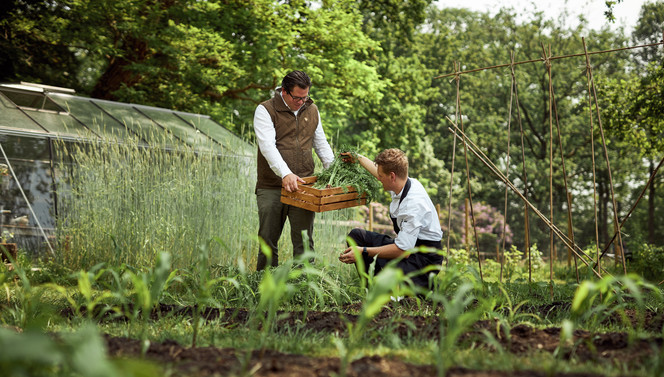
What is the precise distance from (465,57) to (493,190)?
526 cm

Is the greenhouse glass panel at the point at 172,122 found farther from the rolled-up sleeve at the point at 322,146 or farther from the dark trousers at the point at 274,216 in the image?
the dark trousers at the point at 274,216

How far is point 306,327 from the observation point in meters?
2.64

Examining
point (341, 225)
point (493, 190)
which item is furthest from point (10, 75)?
point (493, 190)

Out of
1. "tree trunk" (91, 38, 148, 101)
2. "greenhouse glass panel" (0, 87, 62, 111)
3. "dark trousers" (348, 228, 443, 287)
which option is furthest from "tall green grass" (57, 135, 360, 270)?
"tree trunk" (91, 38, 148, 101)

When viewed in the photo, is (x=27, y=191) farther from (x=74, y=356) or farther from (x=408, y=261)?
(x=74, y=356)

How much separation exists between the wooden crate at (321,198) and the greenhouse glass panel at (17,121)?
439 cm

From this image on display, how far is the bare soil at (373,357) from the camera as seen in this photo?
1.67 metres

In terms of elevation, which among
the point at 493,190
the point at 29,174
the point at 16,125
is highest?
the point at 16,125

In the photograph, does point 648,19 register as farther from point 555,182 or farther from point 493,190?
point 493,190

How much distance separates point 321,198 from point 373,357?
1687 mm

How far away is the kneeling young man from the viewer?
3.51m

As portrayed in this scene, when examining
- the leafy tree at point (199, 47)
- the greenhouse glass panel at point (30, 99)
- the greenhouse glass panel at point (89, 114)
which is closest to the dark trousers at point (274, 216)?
the greenhouse glass panel at point (89, 114)

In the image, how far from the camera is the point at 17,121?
6.69 m

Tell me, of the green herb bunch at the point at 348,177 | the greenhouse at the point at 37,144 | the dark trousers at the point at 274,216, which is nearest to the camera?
the green herb bunch at the point at 348,177
